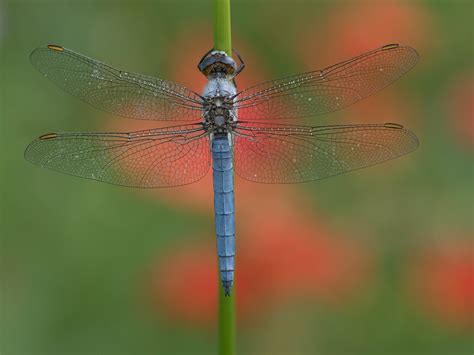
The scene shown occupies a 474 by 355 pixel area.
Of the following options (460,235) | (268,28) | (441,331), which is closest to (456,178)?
(460,235)

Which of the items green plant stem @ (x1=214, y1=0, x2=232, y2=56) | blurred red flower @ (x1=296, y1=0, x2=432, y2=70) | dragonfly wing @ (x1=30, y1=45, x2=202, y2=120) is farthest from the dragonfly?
blurred red flower @ (x1=296, y1=0, x2=432, y2=70)

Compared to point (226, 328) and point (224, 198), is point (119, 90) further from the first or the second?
point (226, 328)

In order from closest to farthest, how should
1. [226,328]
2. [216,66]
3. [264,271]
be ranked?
1. [226,328]
2. [216,66]
3. [264,271]

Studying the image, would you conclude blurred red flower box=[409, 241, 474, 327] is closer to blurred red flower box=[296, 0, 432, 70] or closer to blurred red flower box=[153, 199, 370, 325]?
blurred red flower box=[153, 199, 370, 325]

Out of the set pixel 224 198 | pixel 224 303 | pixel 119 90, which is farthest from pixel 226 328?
pixel 119 90

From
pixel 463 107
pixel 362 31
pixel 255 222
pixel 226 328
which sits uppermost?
pixel 362 31

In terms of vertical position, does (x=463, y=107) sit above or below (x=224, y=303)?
above

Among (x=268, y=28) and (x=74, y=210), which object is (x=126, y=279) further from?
(x=268, y=28)
